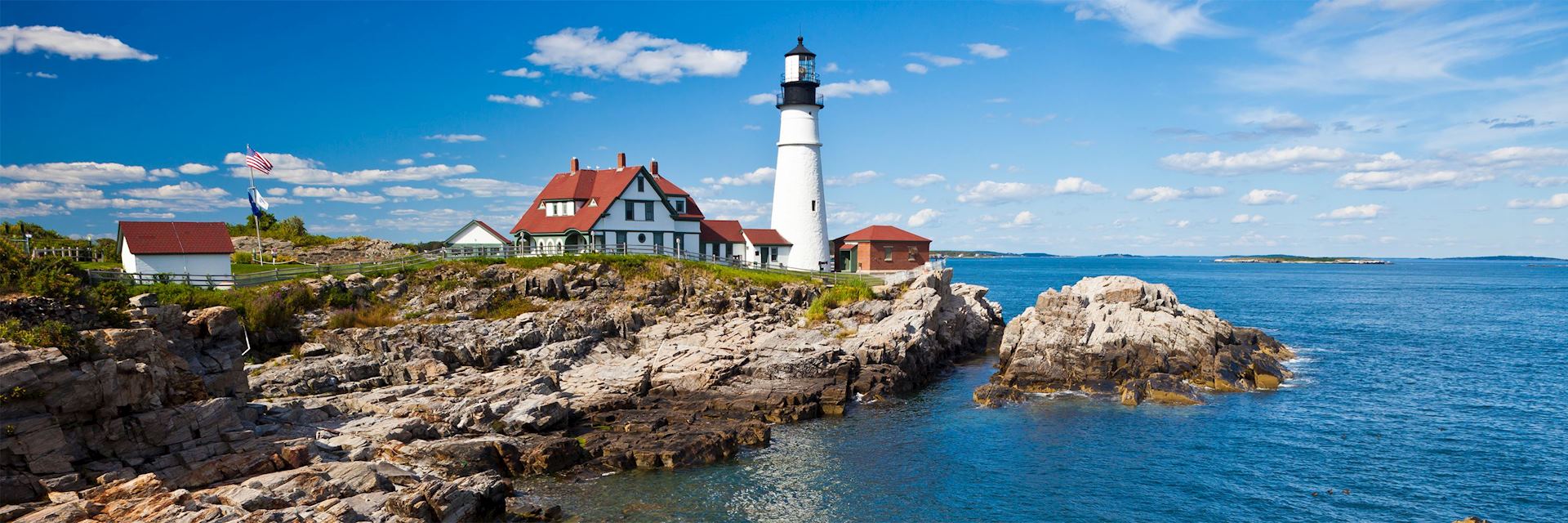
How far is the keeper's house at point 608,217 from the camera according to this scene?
156 feet

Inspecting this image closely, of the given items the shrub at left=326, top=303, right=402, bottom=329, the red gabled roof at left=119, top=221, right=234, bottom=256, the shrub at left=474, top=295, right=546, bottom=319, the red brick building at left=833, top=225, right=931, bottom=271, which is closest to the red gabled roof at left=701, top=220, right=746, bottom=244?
the red brick building at left=833, top=225, right=931, bottom=271

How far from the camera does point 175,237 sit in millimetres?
35344

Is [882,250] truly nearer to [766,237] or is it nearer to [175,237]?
[766,237]

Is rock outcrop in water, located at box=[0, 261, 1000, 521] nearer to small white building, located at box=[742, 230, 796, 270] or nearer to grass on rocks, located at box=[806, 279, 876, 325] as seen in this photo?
grass on rocks, located at box=[806, 279, 876, 325]

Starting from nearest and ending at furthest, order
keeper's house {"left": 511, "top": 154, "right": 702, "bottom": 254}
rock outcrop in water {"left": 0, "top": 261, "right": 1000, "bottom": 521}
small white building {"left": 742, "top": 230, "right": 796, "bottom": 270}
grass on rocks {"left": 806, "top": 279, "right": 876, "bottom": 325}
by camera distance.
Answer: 1. rock outcrop in water {"left": 0, "top": 261, "right": 1000, "bottom": 521}
2. grass on rocks {"left": 806, "top": 279, "right": 876, "bottom": 325}
3. keeper's house {"left": 511, "top": 154, "right": 702, "bottom": 254}
4. small white building {"left": 742, "top": 230, "right": 796, "bottom": 270}

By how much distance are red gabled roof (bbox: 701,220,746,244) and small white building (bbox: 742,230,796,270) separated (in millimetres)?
890

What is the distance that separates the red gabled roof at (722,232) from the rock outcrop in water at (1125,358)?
20521 millimetres

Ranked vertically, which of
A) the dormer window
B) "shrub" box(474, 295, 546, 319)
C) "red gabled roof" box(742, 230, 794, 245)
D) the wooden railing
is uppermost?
the dormer window

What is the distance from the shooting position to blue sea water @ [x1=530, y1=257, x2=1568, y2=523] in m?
20.8

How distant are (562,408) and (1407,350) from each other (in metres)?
46.6

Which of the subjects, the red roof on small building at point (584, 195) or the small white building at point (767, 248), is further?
the small white building at point (767, 248)

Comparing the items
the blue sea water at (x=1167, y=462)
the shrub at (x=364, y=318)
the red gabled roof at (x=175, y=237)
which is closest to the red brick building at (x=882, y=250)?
the blue sea water at (x=1167, y=462)

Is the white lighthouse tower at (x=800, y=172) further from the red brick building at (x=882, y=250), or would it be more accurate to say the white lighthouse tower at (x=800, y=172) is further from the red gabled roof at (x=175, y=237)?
the red gabled roof at (x=175, y=237)

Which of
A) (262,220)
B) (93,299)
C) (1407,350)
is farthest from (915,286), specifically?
(262,220)
